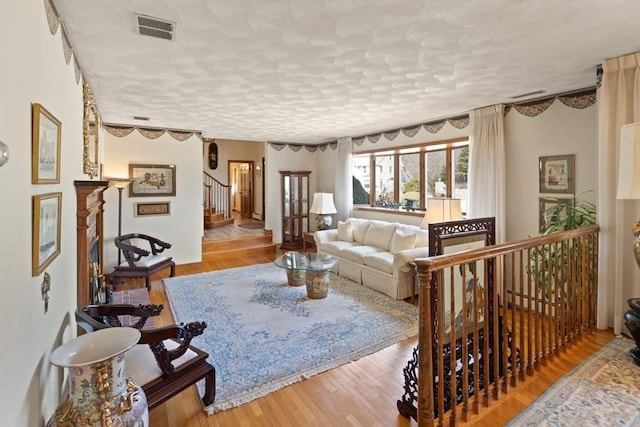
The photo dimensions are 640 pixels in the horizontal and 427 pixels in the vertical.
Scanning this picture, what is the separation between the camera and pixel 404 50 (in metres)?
2.50

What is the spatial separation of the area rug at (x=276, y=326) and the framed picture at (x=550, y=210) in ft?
6.06

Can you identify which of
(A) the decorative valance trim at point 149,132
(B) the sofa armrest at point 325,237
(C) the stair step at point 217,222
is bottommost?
(B) the sofa armrest at point 325,237

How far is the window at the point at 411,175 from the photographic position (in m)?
4.97

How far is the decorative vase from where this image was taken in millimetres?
1418

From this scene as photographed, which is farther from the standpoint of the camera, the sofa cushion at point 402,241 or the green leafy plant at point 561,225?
the sofa cushion at point 402,241

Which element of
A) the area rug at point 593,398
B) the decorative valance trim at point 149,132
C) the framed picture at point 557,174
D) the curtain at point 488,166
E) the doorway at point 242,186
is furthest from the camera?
the doorway at point 242,186

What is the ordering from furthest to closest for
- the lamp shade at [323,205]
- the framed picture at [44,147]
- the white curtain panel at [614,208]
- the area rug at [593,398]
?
1. the lamp shade at [323,205]
2. the white curtain panel at [614,208]
3. the area rug at [593,398]
4. the framed picture at [44,147]

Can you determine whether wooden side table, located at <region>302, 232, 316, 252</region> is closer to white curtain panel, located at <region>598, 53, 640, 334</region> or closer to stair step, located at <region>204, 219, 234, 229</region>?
stair step, located at <region>204, 219, 234, 229</region>

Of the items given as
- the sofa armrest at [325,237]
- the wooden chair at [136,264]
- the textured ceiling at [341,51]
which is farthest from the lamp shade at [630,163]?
the wooden chair at [136,264]

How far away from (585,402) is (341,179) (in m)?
5.44

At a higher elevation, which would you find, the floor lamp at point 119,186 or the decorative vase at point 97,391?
the floor lamp at point 119,186

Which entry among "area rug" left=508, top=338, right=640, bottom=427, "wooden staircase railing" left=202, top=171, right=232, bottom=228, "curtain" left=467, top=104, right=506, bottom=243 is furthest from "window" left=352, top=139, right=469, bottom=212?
"wooden staircase railing" left=202, top=171, right=232, bottom=228

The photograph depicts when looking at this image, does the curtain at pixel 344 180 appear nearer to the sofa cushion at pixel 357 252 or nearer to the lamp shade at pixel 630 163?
the sofa cushion at pixel 357 252

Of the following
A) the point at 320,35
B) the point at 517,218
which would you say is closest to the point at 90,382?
the point at 320,35
